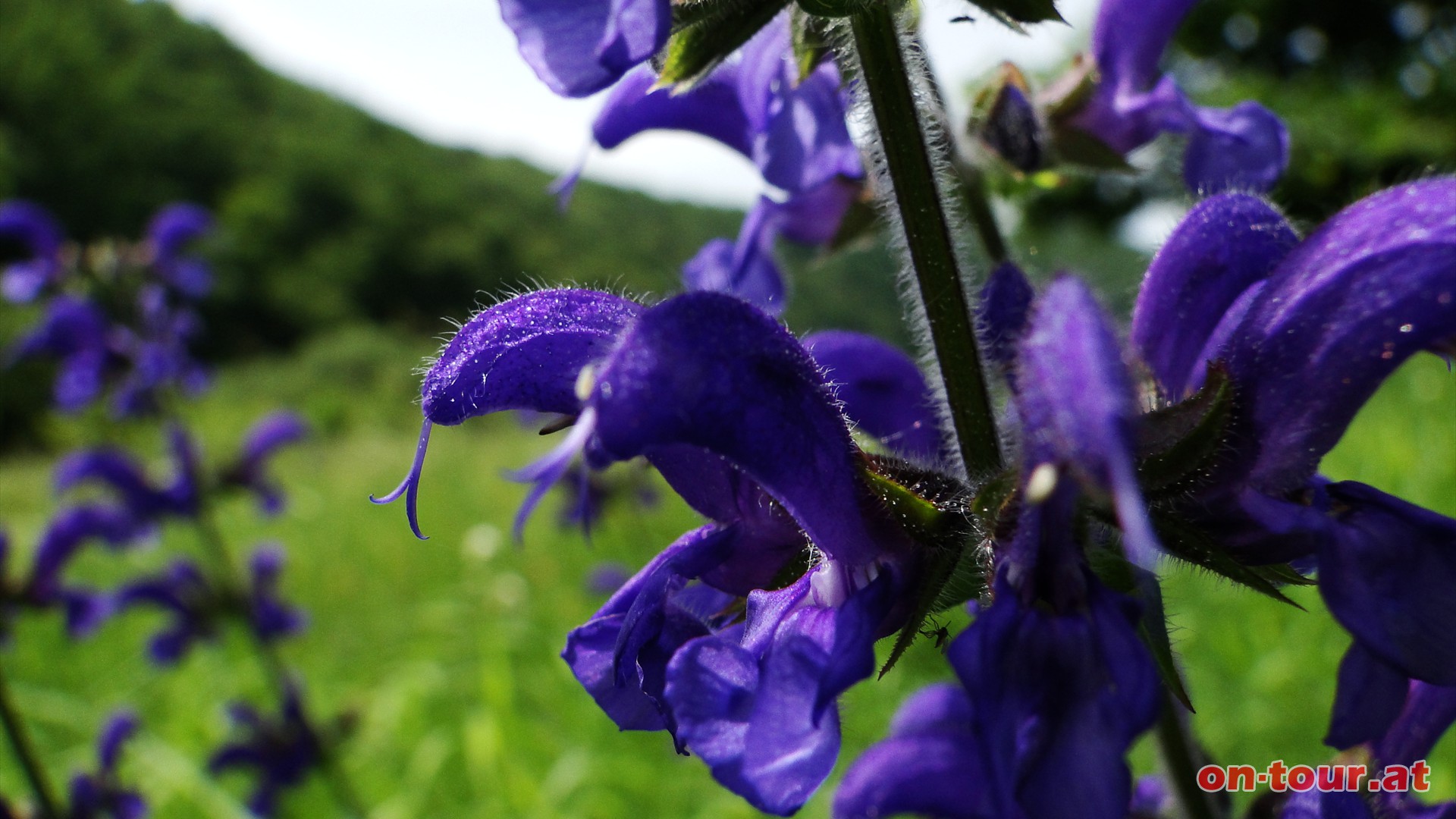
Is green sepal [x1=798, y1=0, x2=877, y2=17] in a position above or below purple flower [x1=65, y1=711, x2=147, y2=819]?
above

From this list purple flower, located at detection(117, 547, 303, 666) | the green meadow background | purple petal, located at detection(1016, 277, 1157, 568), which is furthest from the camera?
purple flower, located at detection(117, 547, 303, 666)

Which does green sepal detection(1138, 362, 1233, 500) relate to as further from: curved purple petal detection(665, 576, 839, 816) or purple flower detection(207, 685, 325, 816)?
purple flower detection(207, 685, 325, 816)

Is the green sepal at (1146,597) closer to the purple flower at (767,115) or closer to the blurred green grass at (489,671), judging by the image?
the blurred green grass at (489,671)

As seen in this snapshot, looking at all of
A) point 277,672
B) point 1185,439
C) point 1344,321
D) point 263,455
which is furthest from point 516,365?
point 263,455

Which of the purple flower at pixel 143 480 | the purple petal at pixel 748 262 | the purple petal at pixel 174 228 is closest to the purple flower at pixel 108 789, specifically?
the purple flower at pixel 143 480

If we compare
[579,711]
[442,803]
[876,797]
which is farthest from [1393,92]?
[876,797]

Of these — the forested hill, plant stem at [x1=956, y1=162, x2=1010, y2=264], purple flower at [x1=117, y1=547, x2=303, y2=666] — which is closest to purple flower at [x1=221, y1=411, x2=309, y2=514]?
purple flower at [x1=117, y1=547, x2=303, y2=666]

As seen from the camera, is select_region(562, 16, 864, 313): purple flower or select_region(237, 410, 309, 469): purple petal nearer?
select_region(562, 16, 864, 313): purple flower
